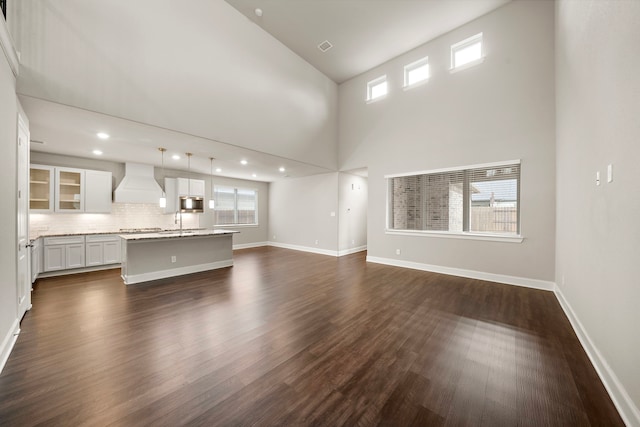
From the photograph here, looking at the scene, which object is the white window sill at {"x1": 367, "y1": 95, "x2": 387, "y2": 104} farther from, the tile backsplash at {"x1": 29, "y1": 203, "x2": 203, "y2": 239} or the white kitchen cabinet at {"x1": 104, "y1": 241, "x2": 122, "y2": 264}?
the white kitchen cabinet at {"x1": 104, "y1": 241, "x2": 122, "y2": 264}

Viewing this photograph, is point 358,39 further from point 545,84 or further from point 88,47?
point 88,47

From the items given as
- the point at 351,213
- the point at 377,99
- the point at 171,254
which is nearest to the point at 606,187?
the point at 377,99

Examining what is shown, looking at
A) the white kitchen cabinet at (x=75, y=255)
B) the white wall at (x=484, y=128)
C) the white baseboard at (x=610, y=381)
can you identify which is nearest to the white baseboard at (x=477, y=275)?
the white wall at (x=484, y=128)

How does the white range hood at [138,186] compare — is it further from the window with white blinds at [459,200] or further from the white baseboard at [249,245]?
the window with white blinds at [459,200]

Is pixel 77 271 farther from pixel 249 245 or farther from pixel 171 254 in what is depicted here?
pixel 249 245

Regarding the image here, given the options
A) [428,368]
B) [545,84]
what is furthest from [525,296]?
[545,84]

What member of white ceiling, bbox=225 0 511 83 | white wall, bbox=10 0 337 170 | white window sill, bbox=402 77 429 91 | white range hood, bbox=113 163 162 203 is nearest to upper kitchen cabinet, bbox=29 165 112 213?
white range hood, bbox=113 163 162 203

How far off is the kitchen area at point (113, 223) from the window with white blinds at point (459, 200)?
14.3 ft

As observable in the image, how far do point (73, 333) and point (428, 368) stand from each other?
12.1 ft

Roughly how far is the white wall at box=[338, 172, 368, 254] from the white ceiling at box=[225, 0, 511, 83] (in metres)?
3.32

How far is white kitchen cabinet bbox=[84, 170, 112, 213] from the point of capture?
5.40 m

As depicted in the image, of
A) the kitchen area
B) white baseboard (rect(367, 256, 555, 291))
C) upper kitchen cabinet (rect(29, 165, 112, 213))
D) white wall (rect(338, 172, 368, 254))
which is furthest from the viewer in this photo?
white wall (rect(338, 172, 368, 254))

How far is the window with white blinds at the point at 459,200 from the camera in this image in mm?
4426

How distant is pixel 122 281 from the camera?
449 centimetres
